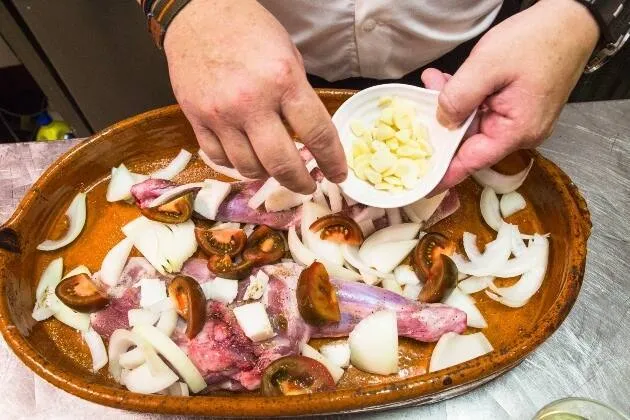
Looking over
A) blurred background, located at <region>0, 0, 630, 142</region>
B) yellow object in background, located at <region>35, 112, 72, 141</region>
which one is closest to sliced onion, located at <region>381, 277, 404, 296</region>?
blurred background, located at <region>0, 0, 630, 142</region>

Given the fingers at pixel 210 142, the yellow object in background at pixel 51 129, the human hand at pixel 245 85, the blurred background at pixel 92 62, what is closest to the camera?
the human hand at pixel 245 85

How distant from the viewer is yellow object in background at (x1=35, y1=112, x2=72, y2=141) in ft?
8.65

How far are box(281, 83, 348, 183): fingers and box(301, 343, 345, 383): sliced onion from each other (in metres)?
0.47

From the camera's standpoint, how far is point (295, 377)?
1.18m

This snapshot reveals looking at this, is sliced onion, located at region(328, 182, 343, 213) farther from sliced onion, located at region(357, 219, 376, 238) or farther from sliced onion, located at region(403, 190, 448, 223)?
sliced onion, located at region(403, 190, 448, 223)

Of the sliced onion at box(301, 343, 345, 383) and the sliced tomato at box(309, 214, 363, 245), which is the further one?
the sliced tomato at box(309, 214, 363, 245)

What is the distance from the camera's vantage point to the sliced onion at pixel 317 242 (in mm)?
1377

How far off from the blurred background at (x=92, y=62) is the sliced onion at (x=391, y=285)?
1343 mm

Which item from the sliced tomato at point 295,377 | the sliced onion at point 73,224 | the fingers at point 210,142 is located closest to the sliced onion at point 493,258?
the sliced tomato at point 295,377

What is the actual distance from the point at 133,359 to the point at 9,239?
44 cm

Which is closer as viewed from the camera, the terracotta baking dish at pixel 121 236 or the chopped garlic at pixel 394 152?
the terracotta baking dish at pixel 121 236

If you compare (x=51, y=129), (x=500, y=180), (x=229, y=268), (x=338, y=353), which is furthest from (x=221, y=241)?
(x=51, y=129)

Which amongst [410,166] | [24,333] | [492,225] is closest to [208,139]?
[410,166]

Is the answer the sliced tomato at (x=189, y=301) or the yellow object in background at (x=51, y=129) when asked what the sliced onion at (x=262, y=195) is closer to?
the sliced tomato at (x=189, y=301)
